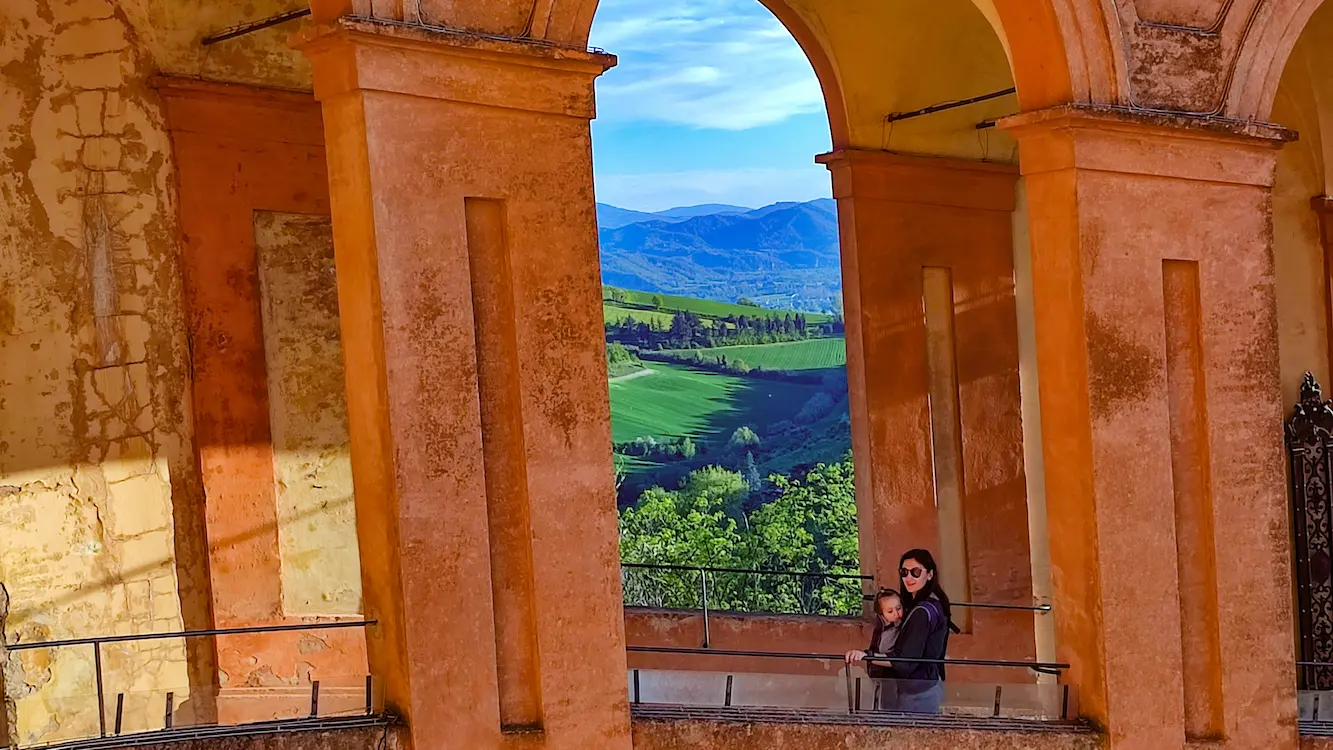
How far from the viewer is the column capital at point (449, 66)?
5902 millimetres

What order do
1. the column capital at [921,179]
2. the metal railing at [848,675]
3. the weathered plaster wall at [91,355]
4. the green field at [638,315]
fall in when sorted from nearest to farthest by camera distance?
the metal railing at [848,675] < the weathered plaster wall at [91,355] < the column capital at [921,179] < the green field at [638,315]

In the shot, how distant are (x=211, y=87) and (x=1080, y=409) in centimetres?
485

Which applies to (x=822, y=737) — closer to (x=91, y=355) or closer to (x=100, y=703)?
(x=100, y=703)

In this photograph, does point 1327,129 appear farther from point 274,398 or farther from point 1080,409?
point 274,398

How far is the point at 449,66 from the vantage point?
6109mm

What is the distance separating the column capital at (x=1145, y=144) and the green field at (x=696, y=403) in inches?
742

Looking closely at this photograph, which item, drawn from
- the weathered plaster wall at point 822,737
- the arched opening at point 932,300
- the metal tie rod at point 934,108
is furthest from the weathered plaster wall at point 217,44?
the weathered plaster wall at point 822,737

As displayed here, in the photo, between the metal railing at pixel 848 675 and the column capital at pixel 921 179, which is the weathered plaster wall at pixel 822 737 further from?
the column capital at pixel 921 179

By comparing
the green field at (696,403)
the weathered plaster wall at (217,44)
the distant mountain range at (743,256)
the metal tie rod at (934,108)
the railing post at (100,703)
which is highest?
the weathered plaster wall at (217,44)

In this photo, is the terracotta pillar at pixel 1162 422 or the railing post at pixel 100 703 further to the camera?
the terracotta pillar at pixel 1162 422

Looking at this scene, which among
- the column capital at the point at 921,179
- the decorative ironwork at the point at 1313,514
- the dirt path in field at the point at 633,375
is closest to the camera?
the column capital at the point at 921,179

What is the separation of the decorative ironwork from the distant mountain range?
60.0 feet

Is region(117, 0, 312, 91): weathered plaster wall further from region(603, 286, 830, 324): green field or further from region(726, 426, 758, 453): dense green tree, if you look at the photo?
region(603, 286, 830, 324): green field

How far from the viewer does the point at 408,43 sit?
5980 mm
